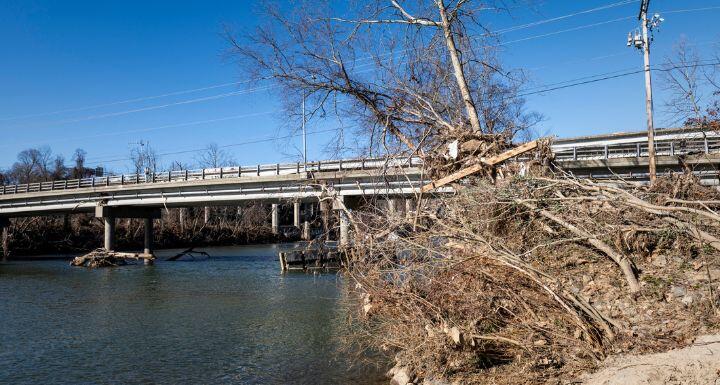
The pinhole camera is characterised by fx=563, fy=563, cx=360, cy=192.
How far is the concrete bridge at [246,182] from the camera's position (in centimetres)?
2378

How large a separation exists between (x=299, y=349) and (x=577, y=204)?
630 cm

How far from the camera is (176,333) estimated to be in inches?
552

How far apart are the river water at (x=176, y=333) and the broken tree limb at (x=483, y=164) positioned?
2872 mm

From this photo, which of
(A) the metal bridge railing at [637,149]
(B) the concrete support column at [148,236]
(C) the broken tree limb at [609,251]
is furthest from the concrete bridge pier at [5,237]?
(C) the broken tree limb at [609,251]

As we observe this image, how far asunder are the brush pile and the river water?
1.87m

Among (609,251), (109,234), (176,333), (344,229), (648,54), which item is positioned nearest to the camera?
(609,251)

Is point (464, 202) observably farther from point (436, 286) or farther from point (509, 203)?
point (436, 286)

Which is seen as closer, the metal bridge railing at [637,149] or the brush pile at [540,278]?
the brush pile at [540,278]

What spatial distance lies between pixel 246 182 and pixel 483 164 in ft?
87.5

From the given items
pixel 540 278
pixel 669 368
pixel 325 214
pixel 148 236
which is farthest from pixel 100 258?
pixel 669 368

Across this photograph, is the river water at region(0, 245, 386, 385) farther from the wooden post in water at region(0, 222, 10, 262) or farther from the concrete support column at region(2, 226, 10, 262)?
the wooden post in water at region(0, 222, 10, 262)

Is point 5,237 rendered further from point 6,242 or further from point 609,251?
point 609,251

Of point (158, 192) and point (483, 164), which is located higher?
point (158, 192)

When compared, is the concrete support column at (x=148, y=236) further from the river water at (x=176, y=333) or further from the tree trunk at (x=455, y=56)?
the tree trunk at (x=455, y=56)
